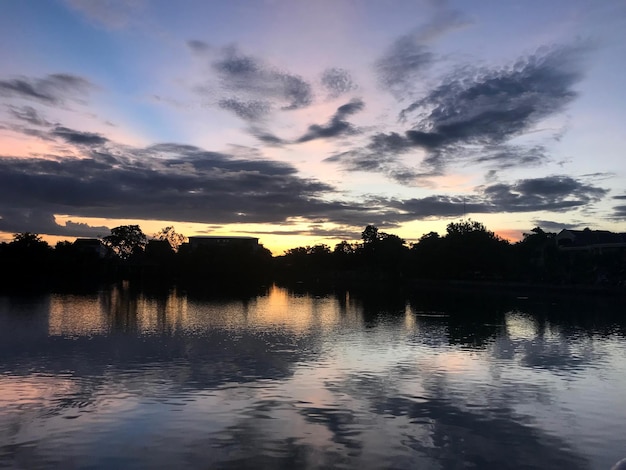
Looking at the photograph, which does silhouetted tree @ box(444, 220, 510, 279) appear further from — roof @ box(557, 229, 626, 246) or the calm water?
the calm water

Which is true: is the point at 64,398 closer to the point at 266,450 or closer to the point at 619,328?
the point at 266,450

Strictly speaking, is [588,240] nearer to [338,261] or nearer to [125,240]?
[338,261]

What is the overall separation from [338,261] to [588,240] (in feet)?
192

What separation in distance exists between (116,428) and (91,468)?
1968 mm

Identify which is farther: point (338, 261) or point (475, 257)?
point (338, 261)

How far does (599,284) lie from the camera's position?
5250 centimetres

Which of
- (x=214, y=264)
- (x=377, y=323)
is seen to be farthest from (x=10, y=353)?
(x=214, y=264)

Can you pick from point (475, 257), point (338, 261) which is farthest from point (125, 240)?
point (475, 257)

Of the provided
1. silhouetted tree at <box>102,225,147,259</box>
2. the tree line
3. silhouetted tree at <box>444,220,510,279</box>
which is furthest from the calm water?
silhouetted tree at <box>102,225,147,259</box>

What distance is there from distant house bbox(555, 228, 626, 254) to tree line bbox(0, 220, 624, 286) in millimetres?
2059

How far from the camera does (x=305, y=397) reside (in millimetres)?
12859

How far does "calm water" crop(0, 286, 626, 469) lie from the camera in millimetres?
9352

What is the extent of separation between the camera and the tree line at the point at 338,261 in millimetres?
63688

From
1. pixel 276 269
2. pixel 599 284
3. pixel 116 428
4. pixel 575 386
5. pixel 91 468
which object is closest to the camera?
pixel 91 468
